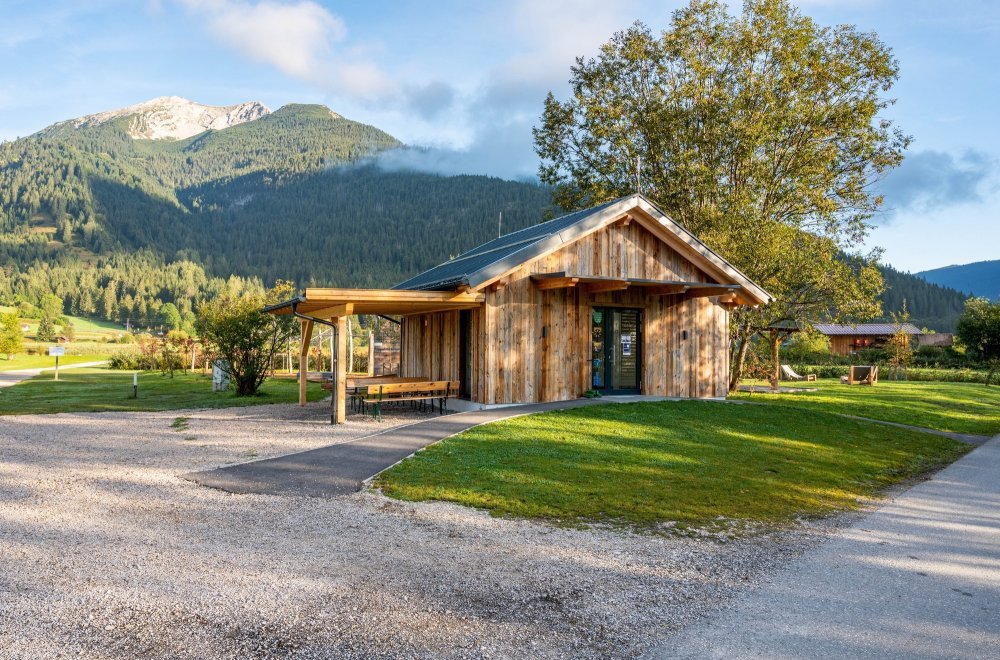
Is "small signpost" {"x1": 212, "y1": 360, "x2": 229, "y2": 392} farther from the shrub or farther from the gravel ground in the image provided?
the shrub

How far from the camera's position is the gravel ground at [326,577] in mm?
3613

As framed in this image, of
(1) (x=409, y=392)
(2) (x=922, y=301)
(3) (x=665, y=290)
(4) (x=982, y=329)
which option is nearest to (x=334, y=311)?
(1) (x=409, y=392)

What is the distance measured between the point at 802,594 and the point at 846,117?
2209cm

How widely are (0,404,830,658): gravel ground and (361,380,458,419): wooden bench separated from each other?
6113 mm

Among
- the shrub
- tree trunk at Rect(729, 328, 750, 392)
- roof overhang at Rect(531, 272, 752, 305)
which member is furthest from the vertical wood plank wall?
the shrub

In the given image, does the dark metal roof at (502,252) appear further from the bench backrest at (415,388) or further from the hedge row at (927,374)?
the hedge row at (927,374)

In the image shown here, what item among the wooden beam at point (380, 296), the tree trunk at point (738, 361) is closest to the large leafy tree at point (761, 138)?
the tree trunk at point (738, 361)

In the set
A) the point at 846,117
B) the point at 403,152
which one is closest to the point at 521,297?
the point at 846,117

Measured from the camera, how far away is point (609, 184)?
24.4 meters

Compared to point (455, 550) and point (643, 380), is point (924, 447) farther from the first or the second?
point (455, 550)

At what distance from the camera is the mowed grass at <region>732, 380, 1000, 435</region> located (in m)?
15.1

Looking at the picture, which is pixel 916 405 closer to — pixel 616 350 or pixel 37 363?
pixel 616 350

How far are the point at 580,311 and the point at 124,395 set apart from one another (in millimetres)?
13956

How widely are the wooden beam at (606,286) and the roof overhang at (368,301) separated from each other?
2744mm
